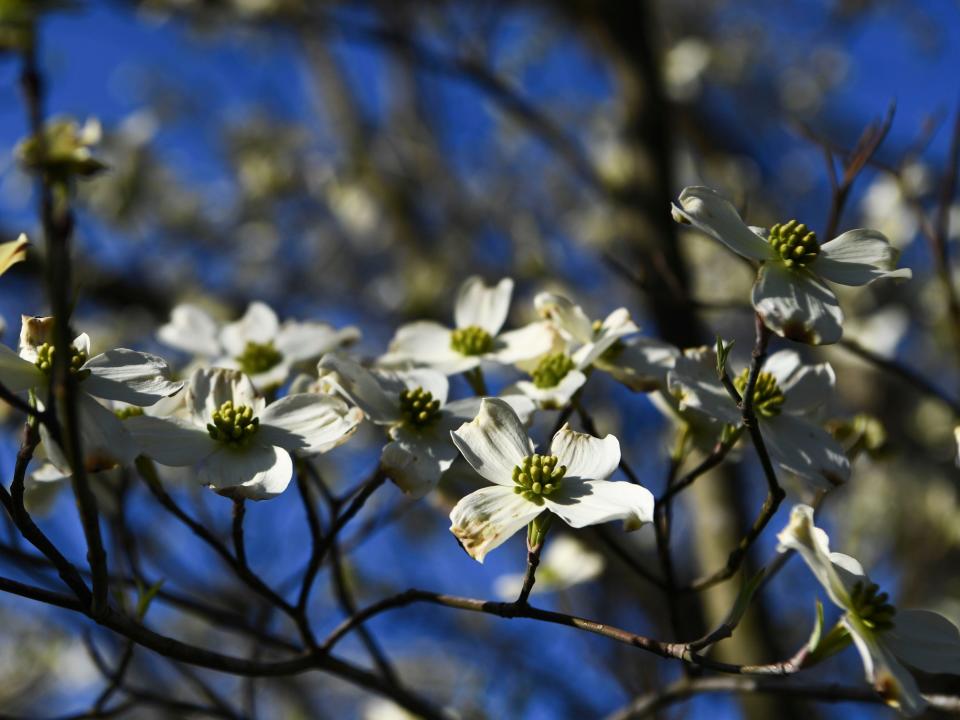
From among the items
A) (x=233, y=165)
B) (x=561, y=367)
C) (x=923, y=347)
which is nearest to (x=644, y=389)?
(x=561, y=367)

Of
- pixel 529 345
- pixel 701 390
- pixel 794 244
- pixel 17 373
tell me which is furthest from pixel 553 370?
pixel 17 373

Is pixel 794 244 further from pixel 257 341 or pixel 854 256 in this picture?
pixel 257 341

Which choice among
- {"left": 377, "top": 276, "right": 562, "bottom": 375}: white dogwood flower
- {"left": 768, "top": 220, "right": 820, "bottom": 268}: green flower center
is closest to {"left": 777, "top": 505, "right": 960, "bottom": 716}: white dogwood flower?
{"left": 768, "top": 220, "right": 820, "bottom": 268}: green flower center

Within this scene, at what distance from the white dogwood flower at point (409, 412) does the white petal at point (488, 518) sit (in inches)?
2.0

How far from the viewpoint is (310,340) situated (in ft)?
3.35

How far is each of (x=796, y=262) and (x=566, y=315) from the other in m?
0.22

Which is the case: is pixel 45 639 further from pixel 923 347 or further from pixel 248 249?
pixel 923 347

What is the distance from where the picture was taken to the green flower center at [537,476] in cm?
75

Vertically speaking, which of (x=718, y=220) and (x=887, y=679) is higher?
(x=718, y=220)

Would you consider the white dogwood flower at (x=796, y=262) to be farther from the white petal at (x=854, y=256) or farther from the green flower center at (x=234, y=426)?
the green flower center at (x=234, y=426)

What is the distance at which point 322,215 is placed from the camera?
4672mm

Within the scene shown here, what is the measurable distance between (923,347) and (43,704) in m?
4.09

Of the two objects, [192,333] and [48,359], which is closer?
[48,359]

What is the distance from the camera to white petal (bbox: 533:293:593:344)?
0.89m
